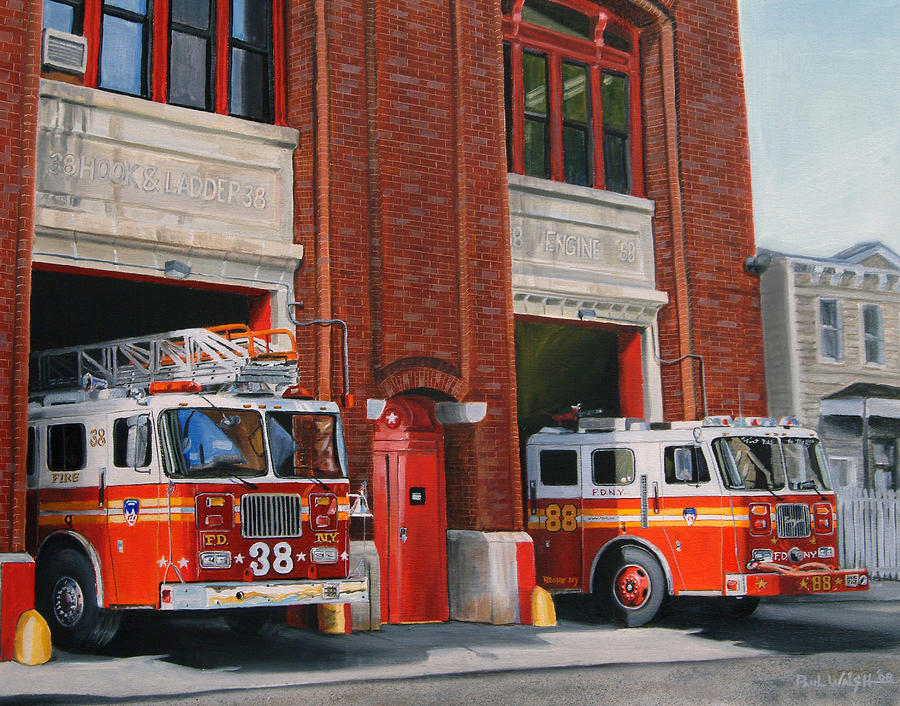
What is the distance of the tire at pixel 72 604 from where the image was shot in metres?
12.6

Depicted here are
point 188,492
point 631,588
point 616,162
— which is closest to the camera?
point 188,492

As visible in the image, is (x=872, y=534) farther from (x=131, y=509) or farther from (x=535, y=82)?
(x=131, y=509)

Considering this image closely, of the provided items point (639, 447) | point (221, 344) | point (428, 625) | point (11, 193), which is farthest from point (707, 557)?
point (11, 193)

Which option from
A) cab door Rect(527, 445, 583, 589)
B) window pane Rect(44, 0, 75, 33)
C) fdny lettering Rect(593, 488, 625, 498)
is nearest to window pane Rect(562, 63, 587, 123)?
cab door Rect(527, 445, 583, 589)

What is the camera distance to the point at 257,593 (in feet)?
38.9

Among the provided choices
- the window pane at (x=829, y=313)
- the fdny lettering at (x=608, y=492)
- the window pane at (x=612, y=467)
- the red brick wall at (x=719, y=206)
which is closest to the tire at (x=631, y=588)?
the fdny lettering at (x=608, y=492)

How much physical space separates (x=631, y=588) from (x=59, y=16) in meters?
10.0

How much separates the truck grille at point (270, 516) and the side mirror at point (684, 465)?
5453 mm

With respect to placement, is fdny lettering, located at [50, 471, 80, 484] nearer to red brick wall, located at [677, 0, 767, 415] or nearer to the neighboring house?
red brick wall, located at [677, 0, 767, 415]

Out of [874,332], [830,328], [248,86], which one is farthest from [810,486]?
[874,332]

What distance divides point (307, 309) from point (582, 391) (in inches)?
247

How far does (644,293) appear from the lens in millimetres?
19266

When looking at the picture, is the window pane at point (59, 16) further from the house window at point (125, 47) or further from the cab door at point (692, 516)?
the cab door at point (692, 516)

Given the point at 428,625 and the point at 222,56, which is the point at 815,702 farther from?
the point at 222,56
